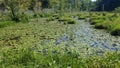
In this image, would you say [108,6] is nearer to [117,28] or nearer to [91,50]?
[117,28]

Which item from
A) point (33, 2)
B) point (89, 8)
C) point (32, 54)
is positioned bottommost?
point (89, 8)

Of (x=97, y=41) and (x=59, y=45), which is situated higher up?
(x=59, y=45)

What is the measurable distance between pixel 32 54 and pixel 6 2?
3788 cm

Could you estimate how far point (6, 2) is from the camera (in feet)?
156

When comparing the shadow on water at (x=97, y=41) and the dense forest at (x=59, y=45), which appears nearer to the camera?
the dense forest at (x=59, y=45)

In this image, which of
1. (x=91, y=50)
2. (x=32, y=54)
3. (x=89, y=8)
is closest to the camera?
(x=32, y=54)

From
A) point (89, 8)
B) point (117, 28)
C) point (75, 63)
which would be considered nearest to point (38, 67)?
point (75, 63)

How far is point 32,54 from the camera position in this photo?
36.4 ft

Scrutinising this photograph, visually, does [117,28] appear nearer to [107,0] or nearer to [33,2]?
[33,2]

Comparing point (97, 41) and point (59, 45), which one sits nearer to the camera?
point (59, 45)

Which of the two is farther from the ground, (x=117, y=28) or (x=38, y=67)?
(x=38, y=67)

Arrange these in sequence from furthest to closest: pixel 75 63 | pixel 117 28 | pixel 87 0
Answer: pixel 87 0 → pixel 117 28 → pixel 75 63

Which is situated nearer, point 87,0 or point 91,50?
point 91,50

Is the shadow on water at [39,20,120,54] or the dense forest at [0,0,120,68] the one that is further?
the shadow on water at [39,20,120,54]
